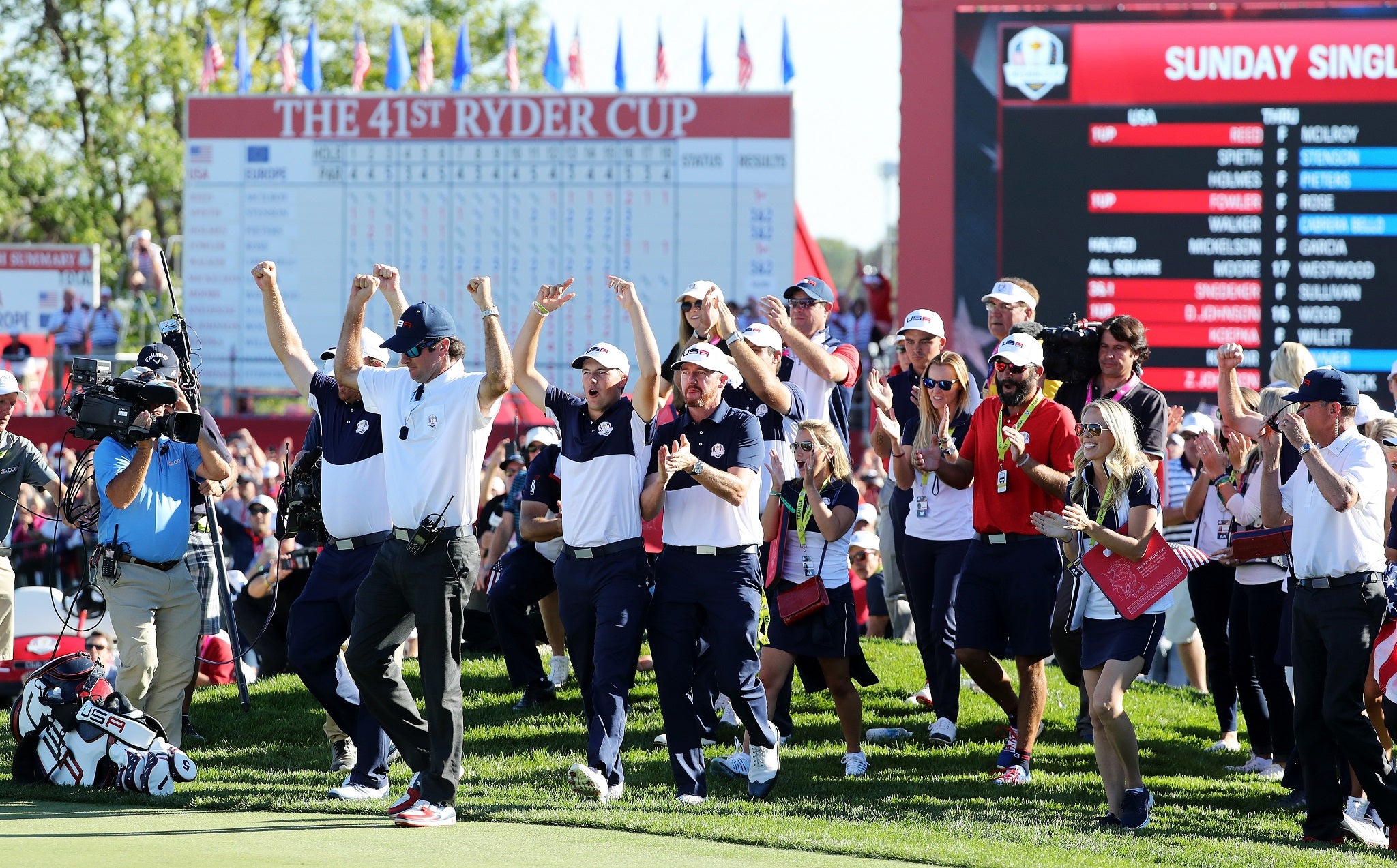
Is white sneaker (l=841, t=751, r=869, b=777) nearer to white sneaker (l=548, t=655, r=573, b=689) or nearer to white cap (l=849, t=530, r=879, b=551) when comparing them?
white sneaker (l=548, t=655, r=573, b=689)

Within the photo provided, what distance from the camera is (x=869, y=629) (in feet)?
38.5

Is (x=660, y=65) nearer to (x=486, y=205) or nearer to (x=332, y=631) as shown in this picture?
(x=486, y=205)

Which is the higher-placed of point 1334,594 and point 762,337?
point 762,337

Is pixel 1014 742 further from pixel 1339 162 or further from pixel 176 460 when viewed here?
pixel 1339 162

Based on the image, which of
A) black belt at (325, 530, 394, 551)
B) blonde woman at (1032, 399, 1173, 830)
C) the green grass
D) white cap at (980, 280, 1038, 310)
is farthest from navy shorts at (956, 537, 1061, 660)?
black belt at (325, 530, 394, 551)

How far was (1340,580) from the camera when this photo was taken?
21.2 feet

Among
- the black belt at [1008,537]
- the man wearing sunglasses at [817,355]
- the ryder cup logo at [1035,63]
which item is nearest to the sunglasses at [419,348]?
the man wearing sunglasses at [817,355]

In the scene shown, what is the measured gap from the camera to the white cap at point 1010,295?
28.2 ft

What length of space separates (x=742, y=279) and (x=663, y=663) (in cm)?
1144

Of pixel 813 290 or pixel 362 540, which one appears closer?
pixel 362 540

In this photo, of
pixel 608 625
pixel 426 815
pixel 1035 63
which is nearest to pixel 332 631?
pixel 426 815

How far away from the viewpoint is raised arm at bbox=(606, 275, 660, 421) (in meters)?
7.08

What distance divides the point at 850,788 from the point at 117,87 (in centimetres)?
2910

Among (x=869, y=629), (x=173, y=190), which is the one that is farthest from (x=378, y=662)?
(x=173, y=190)
